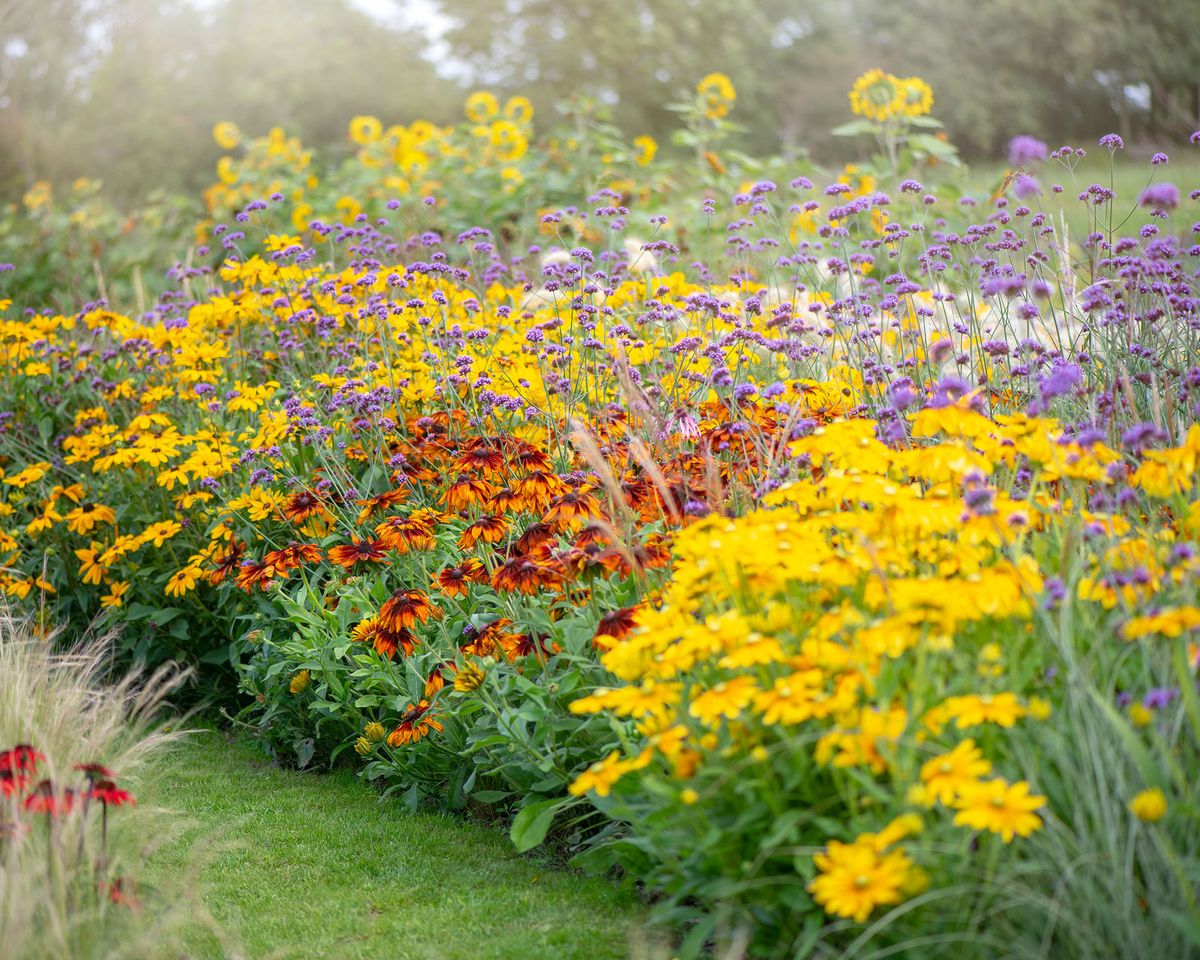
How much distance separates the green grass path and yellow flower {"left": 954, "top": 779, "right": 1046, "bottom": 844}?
2.76 feet

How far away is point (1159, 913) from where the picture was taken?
2002 millimetres

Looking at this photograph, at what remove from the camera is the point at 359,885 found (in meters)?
3.18

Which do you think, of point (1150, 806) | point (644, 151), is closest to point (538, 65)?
point (644, 151)

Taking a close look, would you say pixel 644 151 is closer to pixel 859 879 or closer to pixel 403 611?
pixel 403 611

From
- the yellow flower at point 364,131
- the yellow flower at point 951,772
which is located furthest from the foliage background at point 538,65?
the yellow flower at point 951,772

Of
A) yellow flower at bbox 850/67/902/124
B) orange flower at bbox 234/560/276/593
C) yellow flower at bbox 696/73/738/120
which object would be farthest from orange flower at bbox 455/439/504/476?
yellow flower at bbox 696/73/738/120

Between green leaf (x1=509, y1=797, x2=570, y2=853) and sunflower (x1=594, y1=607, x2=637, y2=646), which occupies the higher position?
sunflower (x1=594, y1=607, x2=637, y2=646)

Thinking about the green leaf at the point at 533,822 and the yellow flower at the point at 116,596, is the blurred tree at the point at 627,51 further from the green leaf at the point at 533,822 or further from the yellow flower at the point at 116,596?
the green leaf at the point at 533,822

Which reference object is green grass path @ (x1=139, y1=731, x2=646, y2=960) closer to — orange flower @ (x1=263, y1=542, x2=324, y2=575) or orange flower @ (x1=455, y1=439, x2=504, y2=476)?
orange flower @ (x1=263, y1=542, x2=324, y2=575)

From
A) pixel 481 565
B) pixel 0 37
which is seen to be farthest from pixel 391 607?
pixel 0 37

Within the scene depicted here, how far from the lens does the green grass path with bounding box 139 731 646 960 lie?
279 cm

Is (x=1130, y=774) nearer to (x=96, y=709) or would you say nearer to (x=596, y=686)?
(x=596, y=686)

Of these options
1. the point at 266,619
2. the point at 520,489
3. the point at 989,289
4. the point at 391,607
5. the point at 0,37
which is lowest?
the point at 266,619

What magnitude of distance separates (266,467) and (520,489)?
1502 millimetres
